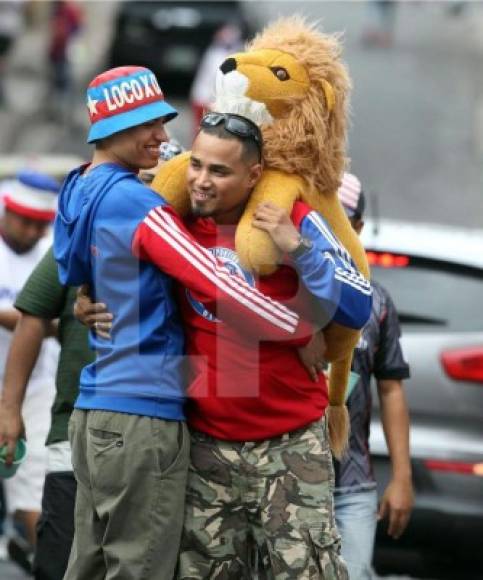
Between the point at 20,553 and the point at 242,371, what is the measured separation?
2.67m

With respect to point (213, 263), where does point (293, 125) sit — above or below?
above

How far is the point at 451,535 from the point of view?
22.0 feet

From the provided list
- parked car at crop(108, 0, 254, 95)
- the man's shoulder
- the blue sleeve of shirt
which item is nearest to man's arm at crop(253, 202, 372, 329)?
the blue sleeve of shirt

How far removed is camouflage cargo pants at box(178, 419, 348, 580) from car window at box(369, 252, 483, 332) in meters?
2.49

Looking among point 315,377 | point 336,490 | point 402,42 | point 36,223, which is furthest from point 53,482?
point 402,42

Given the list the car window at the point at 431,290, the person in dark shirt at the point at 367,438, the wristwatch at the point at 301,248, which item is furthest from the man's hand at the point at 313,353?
the car window at the point at 431,290

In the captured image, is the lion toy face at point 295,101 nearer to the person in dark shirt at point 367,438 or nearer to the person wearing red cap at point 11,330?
the person in dark shirt at point 367,438

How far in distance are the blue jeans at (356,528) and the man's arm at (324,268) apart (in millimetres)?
1290

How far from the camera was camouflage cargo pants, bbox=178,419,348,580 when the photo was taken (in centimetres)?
444

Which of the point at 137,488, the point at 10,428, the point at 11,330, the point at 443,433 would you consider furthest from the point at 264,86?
the point at 11,330

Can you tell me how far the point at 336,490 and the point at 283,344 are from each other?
4.12ft

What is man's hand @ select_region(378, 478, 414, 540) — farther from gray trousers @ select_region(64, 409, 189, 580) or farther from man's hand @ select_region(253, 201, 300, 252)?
man's hand @ select_region(253, 201, 300, 252)

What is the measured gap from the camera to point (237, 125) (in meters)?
4.42

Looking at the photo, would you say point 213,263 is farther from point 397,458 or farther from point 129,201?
point 397,458
